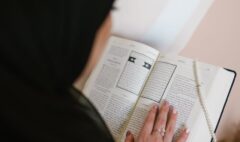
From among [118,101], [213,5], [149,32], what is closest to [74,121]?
[118,101]

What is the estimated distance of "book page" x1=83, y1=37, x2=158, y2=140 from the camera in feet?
2.51

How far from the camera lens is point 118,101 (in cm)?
77

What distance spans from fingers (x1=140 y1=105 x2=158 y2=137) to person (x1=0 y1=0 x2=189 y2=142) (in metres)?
0.25

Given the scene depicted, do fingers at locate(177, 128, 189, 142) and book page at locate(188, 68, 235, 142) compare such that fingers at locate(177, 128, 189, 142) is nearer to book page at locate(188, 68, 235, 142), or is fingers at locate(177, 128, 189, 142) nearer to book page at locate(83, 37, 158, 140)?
book page at locate(188, 68, 235, 142)

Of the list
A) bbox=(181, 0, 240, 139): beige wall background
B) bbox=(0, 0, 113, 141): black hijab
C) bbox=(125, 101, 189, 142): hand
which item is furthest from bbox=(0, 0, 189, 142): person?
bbox=(181, 0, 240, 139): beige wall background

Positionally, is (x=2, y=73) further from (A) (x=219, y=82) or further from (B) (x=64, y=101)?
(A) (x=219, y=82)

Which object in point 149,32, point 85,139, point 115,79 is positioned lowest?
point 85,139

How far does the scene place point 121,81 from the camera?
0.79 meters

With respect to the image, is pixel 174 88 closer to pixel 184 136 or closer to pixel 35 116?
pixel 184 136

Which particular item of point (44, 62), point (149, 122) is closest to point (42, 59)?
point (44, 62)

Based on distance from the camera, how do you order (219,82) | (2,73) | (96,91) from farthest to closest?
(96,91), (219,82), (2,73)

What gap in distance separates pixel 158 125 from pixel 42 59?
37cm

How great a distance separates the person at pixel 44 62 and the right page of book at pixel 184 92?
0.27 meters

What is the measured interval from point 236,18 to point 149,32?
214 mm
